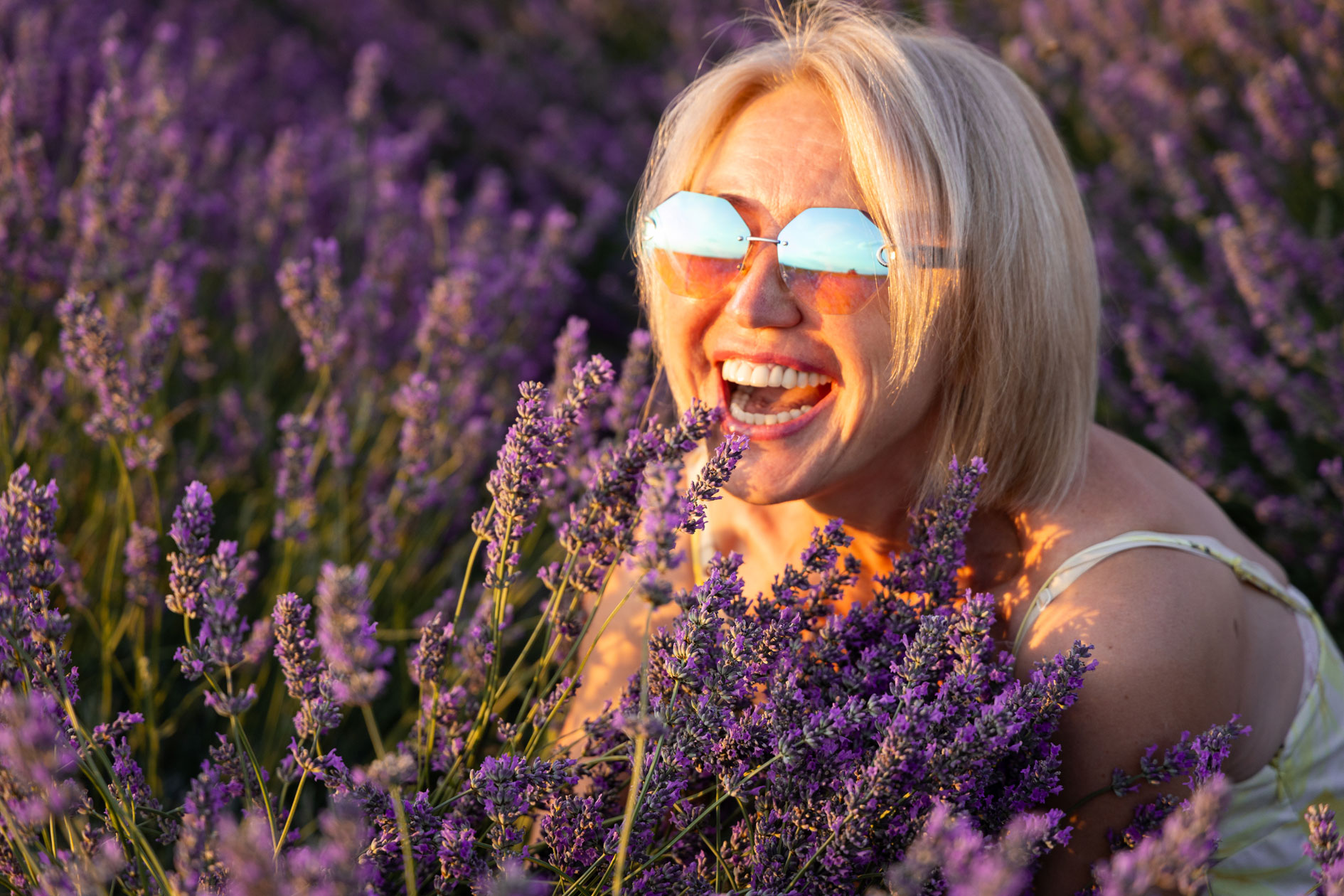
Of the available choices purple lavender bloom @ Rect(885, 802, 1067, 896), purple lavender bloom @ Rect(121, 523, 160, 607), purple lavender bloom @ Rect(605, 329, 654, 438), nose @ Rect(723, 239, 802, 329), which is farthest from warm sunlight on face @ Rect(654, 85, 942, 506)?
purple lavender bloom @ Rect(121, 523, 160, 607)

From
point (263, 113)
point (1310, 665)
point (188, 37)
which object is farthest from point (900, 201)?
point (188, 37)

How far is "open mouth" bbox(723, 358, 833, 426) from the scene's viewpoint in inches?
64.3

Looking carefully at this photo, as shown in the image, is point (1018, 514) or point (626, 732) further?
point (1018, 514)

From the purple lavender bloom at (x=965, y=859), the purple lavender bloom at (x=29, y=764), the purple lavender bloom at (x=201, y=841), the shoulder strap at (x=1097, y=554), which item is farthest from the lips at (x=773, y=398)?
the purple lavender bloom at (x=29, y=764)

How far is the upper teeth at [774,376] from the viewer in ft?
5.34

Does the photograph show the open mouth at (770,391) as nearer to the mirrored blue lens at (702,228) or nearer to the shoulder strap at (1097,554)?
the mirrored blue lens at (702,228)

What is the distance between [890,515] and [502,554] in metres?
0.95

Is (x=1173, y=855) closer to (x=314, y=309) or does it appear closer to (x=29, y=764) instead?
(x=29, y=764)

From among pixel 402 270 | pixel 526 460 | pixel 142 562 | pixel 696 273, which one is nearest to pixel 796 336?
pixel 696 273

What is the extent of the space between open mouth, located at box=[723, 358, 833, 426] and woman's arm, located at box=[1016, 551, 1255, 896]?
55 cm

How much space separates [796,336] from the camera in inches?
62.4

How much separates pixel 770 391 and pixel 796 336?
0.82 feet

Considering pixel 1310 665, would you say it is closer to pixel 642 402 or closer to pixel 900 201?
pixel 900 201

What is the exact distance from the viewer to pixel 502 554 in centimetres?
125
